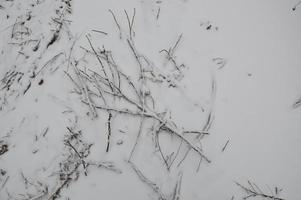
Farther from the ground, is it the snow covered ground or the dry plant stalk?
the snow covered ground

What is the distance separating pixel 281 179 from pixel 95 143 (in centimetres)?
130

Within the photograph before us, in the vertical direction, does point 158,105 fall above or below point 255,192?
above

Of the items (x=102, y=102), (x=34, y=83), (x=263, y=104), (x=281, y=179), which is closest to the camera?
(x=281, y=179)

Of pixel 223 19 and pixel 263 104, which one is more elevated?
pixel 223 19

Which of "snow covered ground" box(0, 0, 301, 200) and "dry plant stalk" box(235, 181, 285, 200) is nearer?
"dry plant stalk" box(235, 181, 285, 200)

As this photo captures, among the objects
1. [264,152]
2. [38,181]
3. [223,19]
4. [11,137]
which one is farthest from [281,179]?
[11,137]

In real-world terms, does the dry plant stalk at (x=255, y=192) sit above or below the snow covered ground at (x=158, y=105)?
below

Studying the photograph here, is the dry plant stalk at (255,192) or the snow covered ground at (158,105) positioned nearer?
the dry plant stalk at (255,192)

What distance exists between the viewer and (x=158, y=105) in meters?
2.19

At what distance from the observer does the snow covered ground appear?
200 centimetres

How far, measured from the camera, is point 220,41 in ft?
7.58

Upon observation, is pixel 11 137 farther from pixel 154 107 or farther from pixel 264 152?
pixel 264 152

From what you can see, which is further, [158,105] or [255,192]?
[158,105]

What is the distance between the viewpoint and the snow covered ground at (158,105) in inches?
78.9
